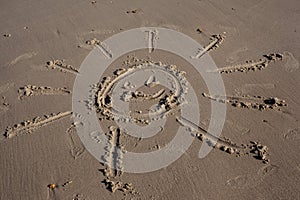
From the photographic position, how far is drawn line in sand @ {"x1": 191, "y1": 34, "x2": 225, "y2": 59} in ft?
15.1

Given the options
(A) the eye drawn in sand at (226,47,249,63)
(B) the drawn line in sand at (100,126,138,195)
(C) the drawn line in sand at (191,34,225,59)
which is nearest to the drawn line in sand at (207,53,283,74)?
(A) the eye drawn in sand at (226,47,249,63)

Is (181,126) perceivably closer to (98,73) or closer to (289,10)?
(98,73)

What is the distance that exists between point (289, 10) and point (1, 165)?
14.2 feet

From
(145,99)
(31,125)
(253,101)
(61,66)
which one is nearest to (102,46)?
(61,66)

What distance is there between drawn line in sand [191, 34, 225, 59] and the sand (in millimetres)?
13

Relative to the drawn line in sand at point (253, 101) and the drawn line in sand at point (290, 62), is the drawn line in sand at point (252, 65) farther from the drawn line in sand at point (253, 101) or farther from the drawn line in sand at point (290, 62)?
the drawn line in sand at point (253, 101)

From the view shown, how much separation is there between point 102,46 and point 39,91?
41.4 inches

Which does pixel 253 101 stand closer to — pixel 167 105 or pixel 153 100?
pixel 167 105

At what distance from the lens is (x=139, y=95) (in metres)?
4.13

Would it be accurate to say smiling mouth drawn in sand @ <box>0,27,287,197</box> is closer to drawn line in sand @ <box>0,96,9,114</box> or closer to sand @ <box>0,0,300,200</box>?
sand @ <box>0,0,300,200</box>

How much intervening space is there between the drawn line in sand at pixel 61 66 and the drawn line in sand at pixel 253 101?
1.67 metres

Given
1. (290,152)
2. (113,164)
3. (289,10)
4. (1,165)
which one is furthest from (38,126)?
(289,10)

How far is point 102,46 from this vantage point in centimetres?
479

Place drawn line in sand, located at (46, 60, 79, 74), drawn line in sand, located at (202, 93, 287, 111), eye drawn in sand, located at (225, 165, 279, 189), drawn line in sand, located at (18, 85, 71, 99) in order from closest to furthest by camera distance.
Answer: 1. eye drawn in sand, located at (225, 165, 279, 189)
2. drawn line in sand, located at (202, 93, 287, 111)
3. drawn line in sand, located at (18, 85, 71, 99)
4. drawn line in sand, located at (46, 60, 79, 74)
